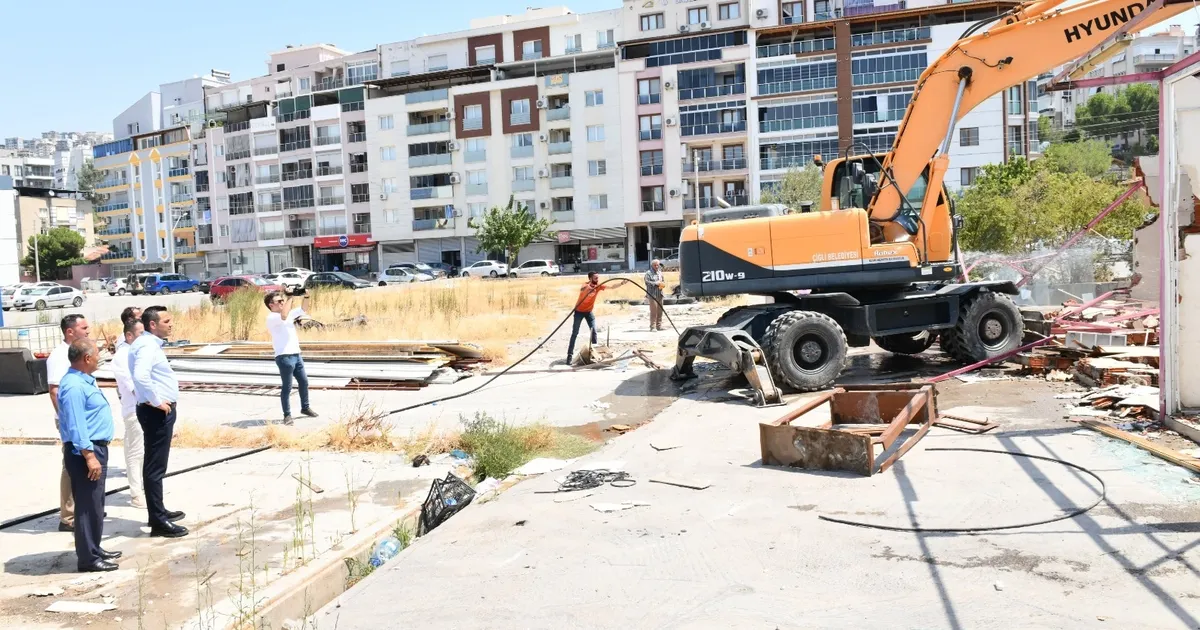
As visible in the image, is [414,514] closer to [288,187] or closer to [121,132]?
[288,187]

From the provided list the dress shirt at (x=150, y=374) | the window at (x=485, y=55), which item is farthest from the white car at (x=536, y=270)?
the dress shirt at (x=150, y=374)

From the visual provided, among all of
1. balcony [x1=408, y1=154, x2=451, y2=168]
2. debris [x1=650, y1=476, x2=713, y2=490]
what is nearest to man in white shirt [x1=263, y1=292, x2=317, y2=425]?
debris [x1=650, y1=476, x2=713, y2=490]

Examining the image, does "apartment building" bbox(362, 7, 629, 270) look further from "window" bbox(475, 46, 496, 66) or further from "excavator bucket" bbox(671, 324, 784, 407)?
"excavator bucket" bbox(671, 324, 784, 407)

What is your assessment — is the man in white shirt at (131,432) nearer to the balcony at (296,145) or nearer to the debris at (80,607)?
the debris at (80,607)

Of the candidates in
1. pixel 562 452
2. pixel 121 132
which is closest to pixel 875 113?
pixel 562 452

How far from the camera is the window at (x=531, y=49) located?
71438 millimetres

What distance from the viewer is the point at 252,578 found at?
545 centimetres

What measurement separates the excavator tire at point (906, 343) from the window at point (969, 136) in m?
47.2

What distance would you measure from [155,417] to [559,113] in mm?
63376

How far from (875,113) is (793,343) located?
1966 inches

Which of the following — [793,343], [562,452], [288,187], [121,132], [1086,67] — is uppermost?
[121,132]

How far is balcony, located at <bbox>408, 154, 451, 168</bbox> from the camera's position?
Answer: 71.6 metres

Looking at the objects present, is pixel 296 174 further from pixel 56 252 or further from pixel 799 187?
pixel 799 187

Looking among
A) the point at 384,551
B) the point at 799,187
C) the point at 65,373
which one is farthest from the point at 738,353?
the point at 799,187
